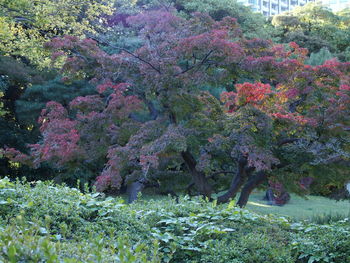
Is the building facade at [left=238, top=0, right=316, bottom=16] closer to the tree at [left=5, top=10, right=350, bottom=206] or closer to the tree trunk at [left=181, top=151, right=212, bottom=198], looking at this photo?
the tree at [left=5, top=10, right=350, bottom=206]

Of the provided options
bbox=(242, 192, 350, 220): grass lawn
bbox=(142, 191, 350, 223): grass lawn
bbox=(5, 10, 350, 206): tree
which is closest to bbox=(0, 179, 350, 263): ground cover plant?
bbox=(5, 10, 350, 206): tree

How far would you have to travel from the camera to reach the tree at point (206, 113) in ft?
22.5

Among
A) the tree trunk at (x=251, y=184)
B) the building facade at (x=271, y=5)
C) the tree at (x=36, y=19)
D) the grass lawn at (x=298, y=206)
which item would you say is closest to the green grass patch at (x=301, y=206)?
the grass lawn at (x=298, y=206)

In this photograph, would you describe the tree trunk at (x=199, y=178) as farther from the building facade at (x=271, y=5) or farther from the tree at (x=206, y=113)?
the building facade at (x=271, y=5)

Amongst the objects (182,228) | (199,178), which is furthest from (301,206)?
(182,228)

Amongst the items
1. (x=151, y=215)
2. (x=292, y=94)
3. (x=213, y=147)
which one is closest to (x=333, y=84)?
(x=292, y=94)

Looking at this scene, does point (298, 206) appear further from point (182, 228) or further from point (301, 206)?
point (182, 228)

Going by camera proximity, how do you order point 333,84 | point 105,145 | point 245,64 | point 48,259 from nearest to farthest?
point 48,259, point 245,64, point 333,84, point 105,145

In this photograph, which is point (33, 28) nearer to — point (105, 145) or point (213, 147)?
point (105, 145)

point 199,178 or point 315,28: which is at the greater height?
point 315,28

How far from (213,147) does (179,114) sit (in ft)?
3.30

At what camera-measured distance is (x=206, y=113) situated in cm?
767

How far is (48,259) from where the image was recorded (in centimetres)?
201

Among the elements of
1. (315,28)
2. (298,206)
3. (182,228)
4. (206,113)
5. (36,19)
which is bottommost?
(298,206)
